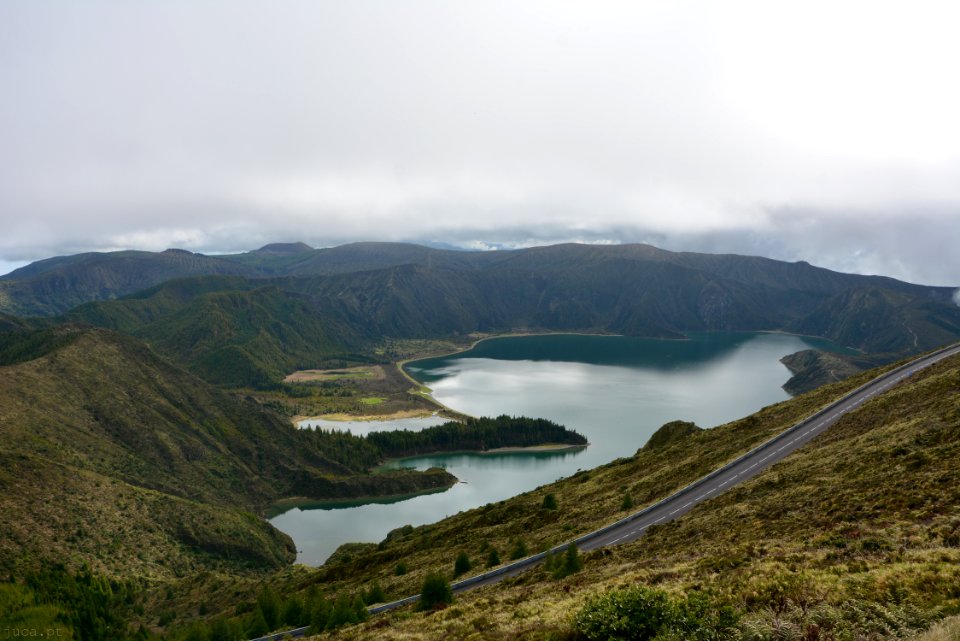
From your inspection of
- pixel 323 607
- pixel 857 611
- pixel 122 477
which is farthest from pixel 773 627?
pixel 122 477

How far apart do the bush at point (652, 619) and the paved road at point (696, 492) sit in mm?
26048

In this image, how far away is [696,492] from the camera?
49344mm

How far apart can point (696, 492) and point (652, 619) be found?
37.4 metres

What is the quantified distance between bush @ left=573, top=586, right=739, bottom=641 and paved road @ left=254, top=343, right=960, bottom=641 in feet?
85.5

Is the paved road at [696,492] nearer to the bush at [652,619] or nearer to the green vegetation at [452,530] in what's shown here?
the green vegetation at [452,530]

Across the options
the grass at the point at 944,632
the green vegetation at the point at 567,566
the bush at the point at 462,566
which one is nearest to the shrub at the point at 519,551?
the bush at the point at 462,566

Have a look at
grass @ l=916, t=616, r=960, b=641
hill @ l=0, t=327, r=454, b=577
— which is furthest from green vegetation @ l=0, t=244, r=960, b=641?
grass @ l=916, t=616, r=960, b=641

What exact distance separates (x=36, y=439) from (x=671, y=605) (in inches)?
5571

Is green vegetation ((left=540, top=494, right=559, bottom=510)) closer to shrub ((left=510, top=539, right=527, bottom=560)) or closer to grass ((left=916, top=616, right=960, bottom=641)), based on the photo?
shrub ((left=510, top=539, right=527, bottom=560))

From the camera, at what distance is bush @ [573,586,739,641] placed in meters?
15.4

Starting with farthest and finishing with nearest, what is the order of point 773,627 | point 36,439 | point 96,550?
point 36,439 → point 96,550 → point 773,627

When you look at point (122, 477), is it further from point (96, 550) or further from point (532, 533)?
point (532, 533)

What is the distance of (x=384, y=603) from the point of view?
1721 inches

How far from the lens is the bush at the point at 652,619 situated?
1535 centimetres
